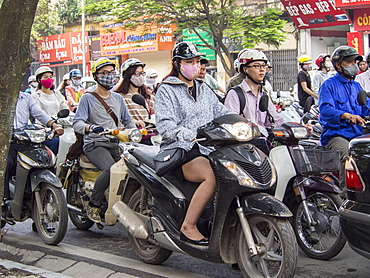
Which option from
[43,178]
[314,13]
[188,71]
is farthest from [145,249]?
[314,13]

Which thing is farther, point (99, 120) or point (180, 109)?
point (99, 120)

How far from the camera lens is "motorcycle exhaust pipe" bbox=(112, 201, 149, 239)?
4949mm

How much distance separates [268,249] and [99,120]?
2.82 m

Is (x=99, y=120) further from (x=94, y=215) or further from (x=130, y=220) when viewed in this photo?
(x=130, y=220)

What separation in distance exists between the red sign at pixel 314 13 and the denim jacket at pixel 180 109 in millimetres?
16666

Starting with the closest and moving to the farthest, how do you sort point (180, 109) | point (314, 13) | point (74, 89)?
1. point (180, 109)
2. point (74, 89)
3. point (314, 13)

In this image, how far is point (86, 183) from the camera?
6344 millimetres

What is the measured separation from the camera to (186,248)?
452 cm

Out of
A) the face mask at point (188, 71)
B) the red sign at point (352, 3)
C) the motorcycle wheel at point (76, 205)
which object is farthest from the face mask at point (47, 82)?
the red sign at point (352, 3)

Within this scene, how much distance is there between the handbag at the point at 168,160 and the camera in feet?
14.7

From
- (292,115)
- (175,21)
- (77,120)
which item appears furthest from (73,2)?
(77,120)

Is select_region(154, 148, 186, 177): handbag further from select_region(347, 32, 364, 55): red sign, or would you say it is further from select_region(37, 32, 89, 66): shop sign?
select_region(37, 32, 89, 66): shop sign

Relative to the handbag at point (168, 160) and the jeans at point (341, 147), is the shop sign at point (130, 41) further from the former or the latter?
the handbag at point (168, 160)

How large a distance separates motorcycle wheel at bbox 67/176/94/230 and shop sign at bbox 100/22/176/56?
67.9 ft
